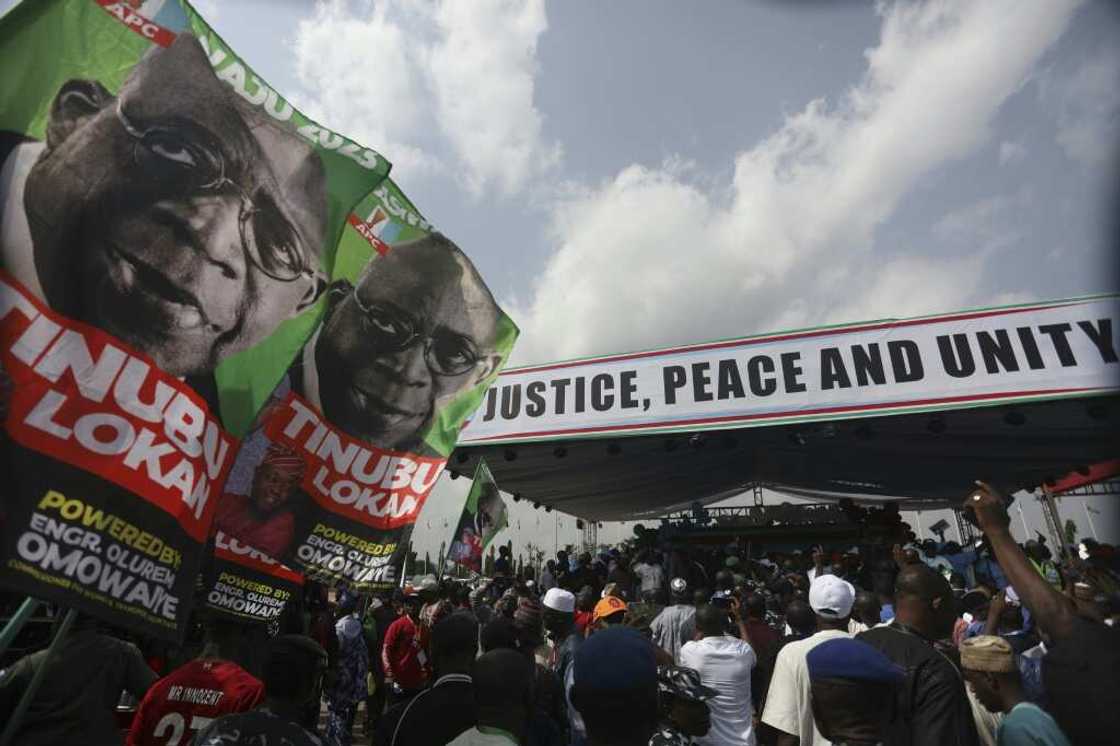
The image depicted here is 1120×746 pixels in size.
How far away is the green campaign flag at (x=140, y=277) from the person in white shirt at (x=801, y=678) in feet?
9.87

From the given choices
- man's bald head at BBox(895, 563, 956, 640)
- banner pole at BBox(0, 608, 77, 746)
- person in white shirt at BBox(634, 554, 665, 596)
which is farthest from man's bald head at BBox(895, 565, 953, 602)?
person in white shirt at BBox(634, 554, 665, 596)

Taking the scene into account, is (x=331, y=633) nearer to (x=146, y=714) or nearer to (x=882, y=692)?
(x=146, y=714)

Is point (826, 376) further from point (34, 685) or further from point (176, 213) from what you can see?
point (34, 685)

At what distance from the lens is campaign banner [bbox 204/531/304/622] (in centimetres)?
322

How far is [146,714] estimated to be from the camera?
2941 millimetres

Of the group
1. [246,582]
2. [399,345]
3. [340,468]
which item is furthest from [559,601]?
[399,345]

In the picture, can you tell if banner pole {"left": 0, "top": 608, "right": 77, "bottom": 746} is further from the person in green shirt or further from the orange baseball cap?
the orange baseball cap

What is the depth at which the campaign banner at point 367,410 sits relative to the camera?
3.36m

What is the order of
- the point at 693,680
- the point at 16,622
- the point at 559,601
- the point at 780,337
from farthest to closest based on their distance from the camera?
the point at 780,337 → the point at 559,601 → the point at 693,680 → the point at 16,622

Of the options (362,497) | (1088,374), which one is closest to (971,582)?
(1088,374)

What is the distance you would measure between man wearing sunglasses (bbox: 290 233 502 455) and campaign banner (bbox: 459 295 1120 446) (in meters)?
6.23

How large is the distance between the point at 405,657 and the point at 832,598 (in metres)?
4.93

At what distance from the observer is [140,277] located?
2.08m

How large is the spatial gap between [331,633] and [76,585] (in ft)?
→ 23.6
